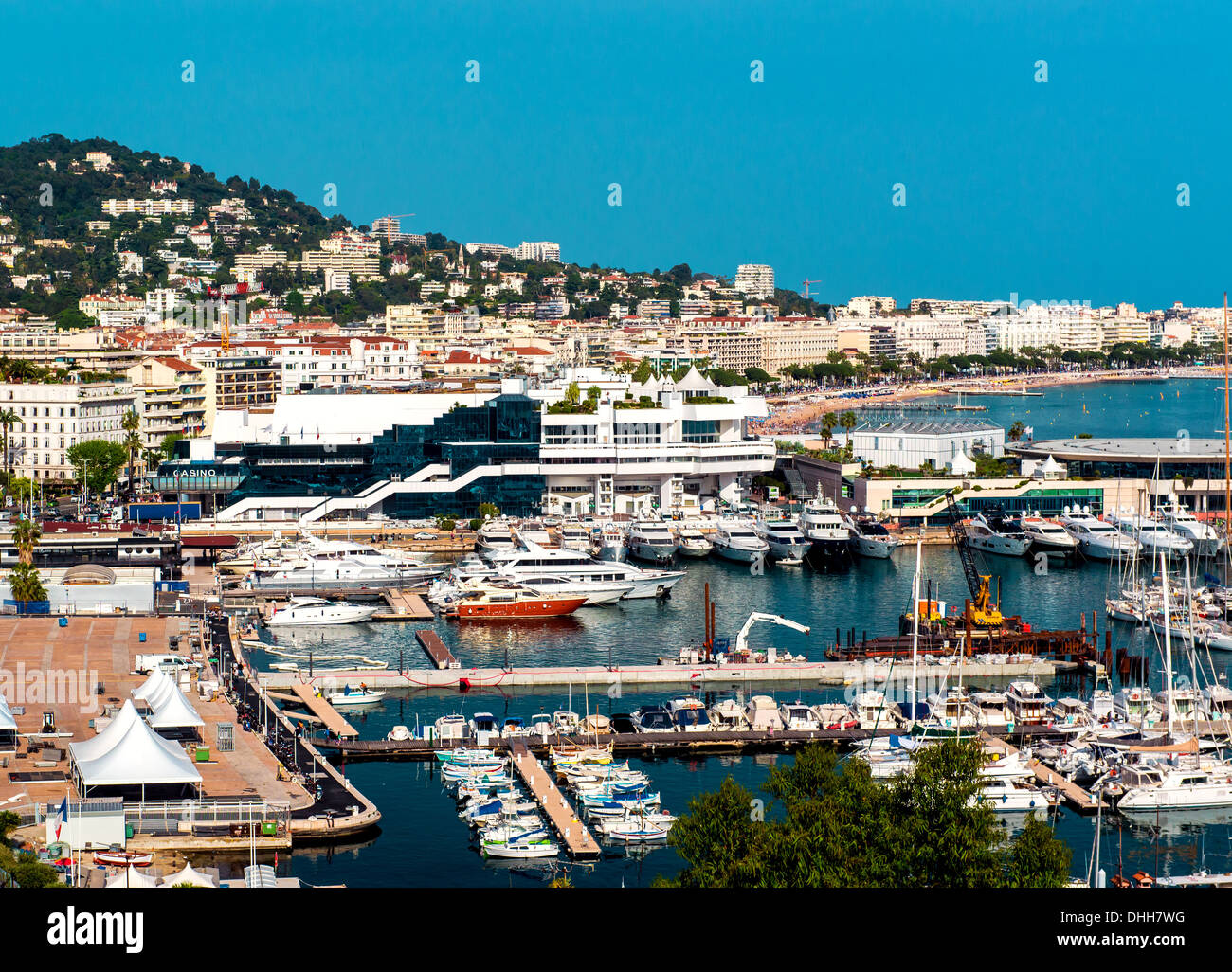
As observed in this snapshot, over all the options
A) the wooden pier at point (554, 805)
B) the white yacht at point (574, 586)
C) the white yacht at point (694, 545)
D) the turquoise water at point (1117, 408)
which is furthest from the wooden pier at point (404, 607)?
the turquoise water at point (1117, 408)

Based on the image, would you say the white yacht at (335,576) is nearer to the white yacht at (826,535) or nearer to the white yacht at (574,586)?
the white yacht at (574,586)

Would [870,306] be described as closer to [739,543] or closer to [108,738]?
[739,543]

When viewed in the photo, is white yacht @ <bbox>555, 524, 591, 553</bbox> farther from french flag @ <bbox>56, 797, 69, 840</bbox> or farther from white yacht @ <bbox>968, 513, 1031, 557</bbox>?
french flag @ <bbox>56, 797, 69, 840</bbox>

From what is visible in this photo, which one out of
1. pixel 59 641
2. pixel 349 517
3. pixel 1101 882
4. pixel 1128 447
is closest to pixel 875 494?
pixel 1128 447

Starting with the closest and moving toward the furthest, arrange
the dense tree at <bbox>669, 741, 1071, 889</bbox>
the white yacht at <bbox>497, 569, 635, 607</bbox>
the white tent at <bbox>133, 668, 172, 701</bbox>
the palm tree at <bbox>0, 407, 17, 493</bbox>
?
the dense tree at <bbox>669, 741, 1071, 889</bbox>, the white tent at <bbox>133, 668, 172, 701</bbox>, the white yacht at <bbox>497, 569, 635, 607</bbox>, the palm tree at <bbox>0, 407, 17, 493</bbox>

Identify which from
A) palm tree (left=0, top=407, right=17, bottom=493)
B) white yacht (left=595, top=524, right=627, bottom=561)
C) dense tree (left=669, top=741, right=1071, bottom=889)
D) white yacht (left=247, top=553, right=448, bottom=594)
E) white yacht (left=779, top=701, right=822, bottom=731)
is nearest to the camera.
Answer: dense tree (left=669, top=741, right=1071, bottom=889)

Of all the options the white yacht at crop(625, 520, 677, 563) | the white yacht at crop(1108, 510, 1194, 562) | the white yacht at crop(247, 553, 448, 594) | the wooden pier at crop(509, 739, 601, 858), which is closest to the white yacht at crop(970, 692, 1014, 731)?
the wooden pier at crop(509, 739, 601, 858)
